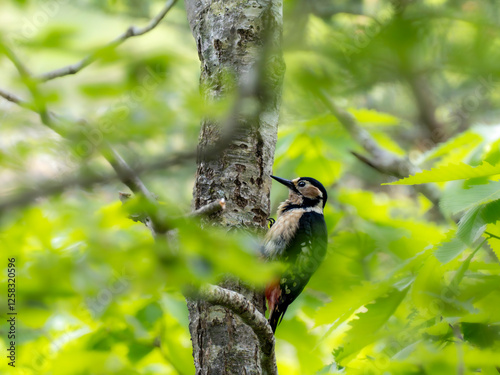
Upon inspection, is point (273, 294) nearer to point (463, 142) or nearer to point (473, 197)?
point (463, 142)

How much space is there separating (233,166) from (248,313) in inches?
28.3

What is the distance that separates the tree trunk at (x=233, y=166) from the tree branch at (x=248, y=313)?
9 centimetres

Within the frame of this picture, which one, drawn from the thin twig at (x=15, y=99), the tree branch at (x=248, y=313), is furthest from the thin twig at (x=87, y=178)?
the tree branch at (x=248, y=313)

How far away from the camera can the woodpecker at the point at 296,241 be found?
2.90 m

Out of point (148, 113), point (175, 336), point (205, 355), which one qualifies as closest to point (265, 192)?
point (205, 355)

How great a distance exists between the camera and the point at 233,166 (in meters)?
2.00

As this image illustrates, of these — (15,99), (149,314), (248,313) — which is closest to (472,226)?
(248,313)

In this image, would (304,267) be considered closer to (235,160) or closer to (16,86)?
(235,160)

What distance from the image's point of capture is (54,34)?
808mm

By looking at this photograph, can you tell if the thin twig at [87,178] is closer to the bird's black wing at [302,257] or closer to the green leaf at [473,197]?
the green leaf at [473,197]

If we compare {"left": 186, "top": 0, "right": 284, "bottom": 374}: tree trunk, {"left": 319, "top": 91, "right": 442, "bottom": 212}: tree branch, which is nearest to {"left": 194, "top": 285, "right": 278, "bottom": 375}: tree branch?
{"left": 186, "top": 0, "right": 284, "bottom": 374}: tree trunk

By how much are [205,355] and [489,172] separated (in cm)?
105

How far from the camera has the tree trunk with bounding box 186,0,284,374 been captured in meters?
1.74

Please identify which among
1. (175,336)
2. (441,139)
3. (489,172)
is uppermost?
(441,139)
